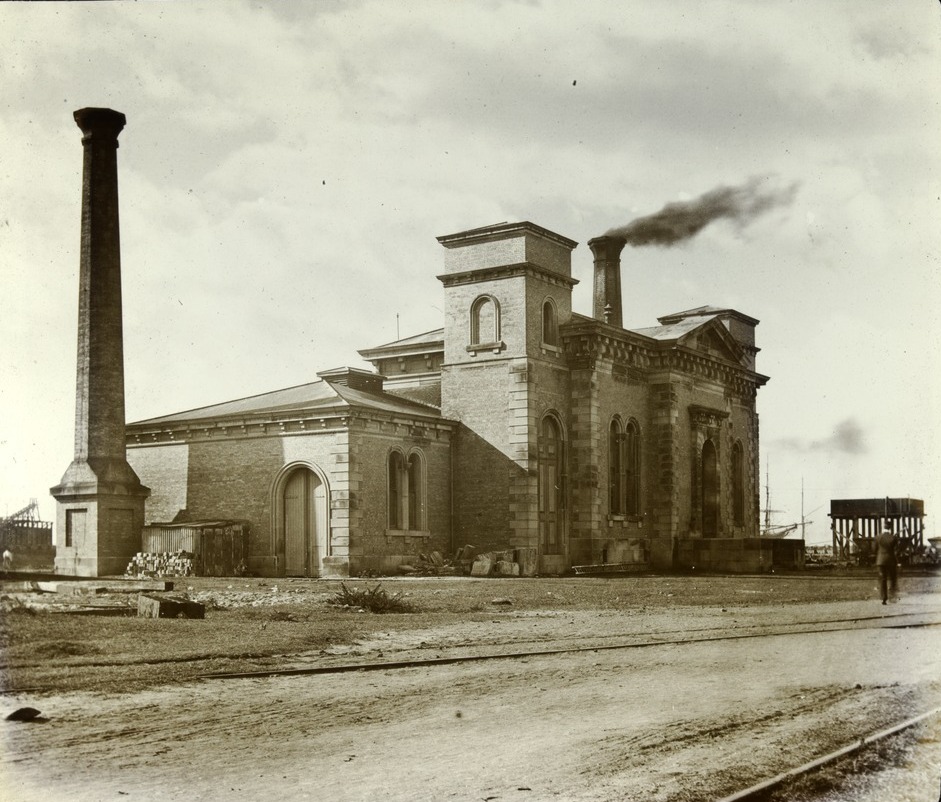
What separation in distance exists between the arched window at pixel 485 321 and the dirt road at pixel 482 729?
20.8 m

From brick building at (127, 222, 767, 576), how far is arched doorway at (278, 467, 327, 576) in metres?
0.04

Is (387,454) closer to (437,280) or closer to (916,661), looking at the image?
(437,280)

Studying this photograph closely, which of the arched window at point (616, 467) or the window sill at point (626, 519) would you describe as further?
the arched window at point (616, 467)

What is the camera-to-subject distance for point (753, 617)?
1698 cm

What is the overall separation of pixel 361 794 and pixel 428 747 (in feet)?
3.88

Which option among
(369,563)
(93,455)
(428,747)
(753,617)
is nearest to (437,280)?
(369,563)

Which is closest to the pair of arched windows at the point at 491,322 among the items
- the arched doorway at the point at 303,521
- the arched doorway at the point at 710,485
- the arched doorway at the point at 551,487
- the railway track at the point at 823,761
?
the arched doorway at the point at 551,487

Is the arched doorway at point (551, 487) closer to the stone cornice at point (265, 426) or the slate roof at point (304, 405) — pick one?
the stone cornice at point (265, 426)

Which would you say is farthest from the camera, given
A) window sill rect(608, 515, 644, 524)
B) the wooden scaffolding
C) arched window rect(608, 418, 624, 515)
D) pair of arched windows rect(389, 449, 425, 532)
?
the wooden scaffolding

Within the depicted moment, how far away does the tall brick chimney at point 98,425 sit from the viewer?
27094 millimetres

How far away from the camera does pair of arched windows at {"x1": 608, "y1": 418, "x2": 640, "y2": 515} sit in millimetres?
34781

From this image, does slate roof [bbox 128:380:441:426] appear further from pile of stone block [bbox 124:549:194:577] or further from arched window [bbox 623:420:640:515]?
arched window [bbox 623:420:640:515]

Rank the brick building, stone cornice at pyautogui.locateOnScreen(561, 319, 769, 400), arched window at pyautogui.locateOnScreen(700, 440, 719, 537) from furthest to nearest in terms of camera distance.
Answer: arched window at pyautogui.locateOnScreen(700, 440, 719, 537) < stone cornice at pyautogui.locateOnScreen(561, 319, 769, 400) < the brick building

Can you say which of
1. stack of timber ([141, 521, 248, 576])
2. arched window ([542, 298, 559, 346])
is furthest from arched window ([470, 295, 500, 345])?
stack of timber ([141, 521, 248, 576])
